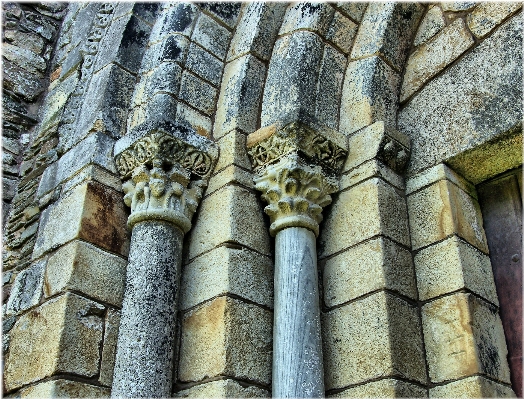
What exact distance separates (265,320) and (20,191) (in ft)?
6.03

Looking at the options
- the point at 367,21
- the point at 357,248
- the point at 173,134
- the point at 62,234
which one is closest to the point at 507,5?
the point at 367,21

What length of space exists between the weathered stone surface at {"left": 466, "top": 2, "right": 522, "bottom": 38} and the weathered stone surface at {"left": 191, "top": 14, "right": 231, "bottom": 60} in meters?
1.29

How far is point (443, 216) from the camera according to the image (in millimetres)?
2578

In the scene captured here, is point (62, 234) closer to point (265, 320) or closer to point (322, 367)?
point (265, 320)

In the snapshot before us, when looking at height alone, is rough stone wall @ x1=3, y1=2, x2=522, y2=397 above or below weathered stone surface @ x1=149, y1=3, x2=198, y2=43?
below

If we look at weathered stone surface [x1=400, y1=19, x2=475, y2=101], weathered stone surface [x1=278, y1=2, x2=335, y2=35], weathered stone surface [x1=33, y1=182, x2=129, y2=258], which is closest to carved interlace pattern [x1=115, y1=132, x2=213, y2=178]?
weathered stone surface [x1=33, y1=182, x2=129, y2=258]

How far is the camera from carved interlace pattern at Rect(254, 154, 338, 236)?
2.65 m

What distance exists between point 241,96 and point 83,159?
0.84 m

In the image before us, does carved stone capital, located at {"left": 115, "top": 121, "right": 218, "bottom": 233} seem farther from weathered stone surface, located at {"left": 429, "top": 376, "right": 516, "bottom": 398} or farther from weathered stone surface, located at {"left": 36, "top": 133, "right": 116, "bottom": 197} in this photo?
weathered stone surface, located at {"left": 429, "top": 376, "right": 516, "bottom": 398}

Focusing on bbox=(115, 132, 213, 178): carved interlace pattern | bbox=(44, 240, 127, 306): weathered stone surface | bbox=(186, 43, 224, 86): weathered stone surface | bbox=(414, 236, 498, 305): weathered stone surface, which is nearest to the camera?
bbox=(414, 236, 498, 305): weathered stone surface

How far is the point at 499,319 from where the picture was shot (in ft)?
8.19

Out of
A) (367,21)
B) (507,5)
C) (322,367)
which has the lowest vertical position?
(322,367)

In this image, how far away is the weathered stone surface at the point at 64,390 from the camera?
2281 millimetres

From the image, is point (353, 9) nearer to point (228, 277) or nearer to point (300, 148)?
point (300, 148)
